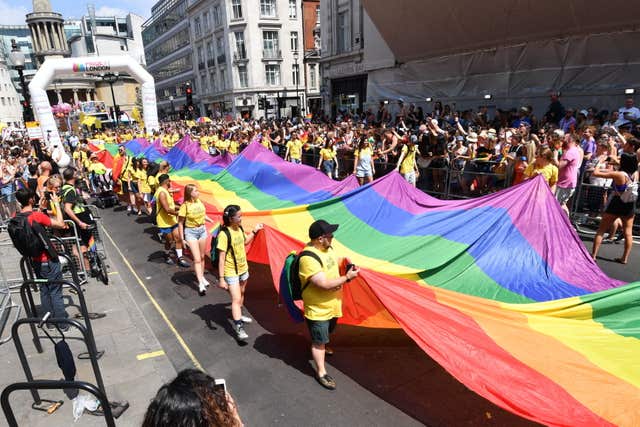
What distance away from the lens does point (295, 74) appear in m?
55.8

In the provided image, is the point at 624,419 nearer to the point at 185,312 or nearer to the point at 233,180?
the point at 185,312

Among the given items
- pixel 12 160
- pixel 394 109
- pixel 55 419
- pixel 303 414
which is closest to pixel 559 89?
pixel 394 109

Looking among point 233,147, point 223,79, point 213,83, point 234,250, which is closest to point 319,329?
point 234,250

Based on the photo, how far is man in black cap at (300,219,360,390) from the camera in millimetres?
4289

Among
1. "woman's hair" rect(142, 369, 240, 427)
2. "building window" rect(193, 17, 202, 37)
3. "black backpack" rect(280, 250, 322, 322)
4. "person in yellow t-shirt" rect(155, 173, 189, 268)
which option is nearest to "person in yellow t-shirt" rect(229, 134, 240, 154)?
"person in yellow t-shirt" rect(155, 173, 189, 268)

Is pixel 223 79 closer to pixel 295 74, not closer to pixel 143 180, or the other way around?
pixel 295 74

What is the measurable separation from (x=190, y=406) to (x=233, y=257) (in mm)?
4084

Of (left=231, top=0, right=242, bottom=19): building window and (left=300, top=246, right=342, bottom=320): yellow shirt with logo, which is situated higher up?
(left=231, top=0, right=242, bottom=19): building window

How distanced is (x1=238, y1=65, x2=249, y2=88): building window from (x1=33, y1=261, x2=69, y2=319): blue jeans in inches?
2107

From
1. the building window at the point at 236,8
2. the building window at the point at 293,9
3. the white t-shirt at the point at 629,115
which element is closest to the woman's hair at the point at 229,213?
the white t-shirt at the point at 629,115

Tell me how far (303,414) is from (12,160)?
610 inches

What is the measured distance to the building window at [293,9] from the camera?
54.6 m

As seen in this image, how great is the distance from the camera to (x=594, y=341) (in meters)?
3.75

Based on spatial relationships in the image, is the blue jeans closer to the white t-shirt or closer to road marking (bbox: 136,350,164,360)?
road marking (bbox: 136,350,164,360)
